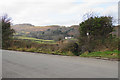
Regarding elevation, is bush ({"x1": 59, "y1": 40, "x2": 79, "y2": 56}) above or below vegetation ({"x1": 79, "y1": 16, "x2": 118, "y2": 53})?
below

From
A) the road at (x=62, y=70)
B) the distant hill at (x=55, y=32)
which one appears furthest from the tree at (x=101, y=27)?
the road at (x=62, y=70)

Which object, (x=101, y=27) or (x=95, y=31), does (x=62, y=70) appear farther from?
(x=101, y=27)

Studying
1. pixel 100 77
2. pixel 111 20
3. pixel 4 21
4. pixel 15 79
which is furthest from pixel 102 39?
pixel 4 21

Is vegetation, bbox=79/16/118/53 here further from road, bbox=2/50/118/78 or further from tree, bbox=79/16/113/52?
road, bbox=2/50/118/78

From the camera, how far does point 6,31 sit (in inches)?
853

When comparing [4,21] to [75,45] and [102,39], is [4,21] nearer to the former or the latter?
[75,45]

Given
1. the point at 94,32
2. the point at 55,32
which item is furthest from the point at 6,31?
the point at 94,32

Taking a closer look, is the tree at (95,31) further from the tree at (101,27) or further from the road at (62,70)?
the road at (62,70)

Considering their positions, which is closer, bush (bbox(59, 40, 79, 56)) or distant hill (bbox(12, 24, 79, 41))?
bush (bbox(59, 40, 79, 56))

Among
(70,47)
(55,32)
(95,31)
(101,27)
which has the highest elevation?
(55,32)

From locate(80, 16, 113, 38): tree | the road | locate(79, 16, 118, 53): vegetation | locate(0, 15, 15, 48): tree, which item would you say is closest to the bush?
locate(79, 16, 118, 53): vegetation

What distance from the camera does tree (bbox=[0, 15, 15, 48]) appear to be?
838 inches

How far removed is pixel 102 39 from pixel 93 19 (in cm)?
274

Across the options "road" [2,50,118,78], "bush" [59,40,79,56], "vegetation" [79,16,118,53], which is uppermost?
"vegetation" [79,16,118,53]
